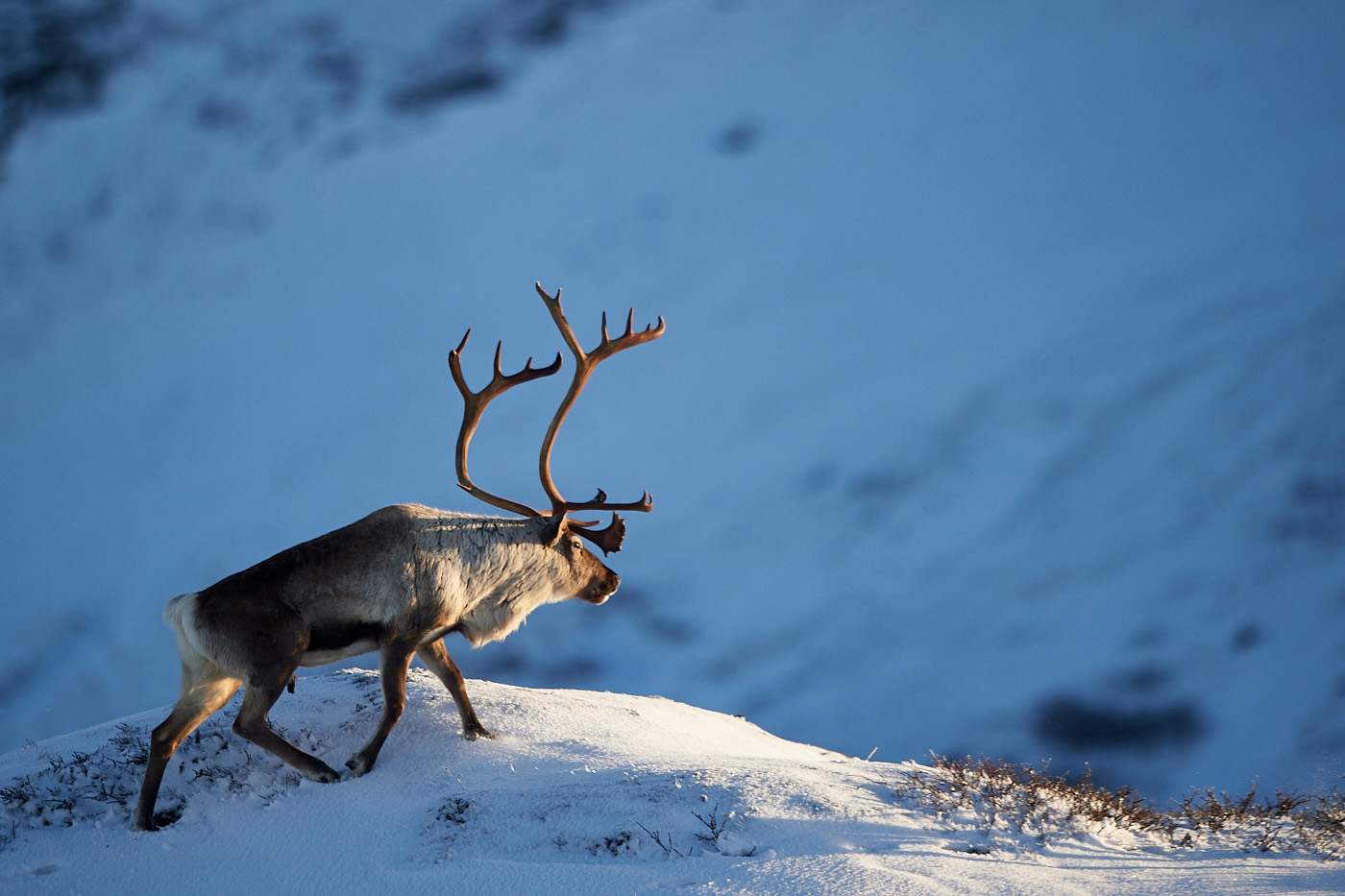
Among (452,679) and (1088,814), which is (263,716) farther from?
(1088,814)

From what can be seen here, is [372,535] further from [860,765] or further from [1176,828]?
[1176,828]

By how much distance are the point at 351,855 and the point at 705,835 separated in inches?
69.5

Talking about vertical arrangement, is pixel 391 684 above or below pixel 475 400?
below

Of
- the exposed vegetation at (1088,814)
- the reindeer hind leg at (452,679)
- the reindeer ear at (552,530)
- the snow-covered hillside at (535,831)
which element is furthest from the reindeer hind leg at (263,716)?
the exposed vegetation at (1088,814)

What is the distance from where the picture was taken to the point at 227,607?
5.29 metres

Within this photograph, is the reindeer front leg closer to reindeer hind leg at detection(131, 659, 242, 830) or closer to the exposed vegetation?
reindeer hind leg at detection(131, 659, 242, 830)

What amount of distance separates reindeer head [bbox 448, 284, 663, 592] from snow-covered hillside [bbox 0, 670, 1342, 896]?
1176 millimetres

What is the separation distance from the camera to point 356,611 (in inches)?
220

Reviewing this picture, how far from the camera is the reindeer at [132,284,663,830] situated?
5266 millimetres

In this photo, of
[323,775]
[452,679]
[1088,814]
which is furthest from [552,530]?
[1088,814]

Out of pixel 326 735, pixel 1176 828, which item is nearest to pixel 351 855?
pixel 326 735

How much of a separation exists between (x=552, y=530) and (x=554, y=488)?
0.97ft

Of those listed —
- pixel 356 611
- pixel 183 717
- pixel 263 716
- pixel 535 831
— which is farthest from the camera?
pixel 356 611

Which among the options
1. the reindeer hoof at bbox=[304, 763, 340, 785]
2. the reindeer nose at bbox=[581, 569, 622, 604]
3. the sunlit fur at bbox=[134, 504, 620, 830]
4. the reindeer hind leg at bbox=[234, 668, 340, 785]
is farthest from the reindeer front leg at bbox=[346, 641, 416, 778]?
the reindeer nose at bbox=[581, 569, 622, 604]
